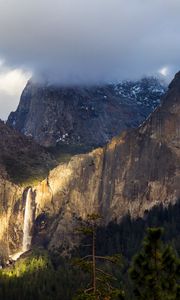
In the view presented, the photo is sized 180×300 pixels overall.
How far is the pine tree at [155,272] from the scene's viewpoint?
102 ft

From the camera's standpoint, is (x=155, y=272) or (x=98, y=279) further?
(x=155, y=272)

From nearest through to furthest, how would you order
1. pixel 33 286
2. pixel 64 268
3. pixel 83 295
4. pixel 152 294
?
pixel 83 295 < pixel 152 294 < pixel 33 286 < pixel 64 268

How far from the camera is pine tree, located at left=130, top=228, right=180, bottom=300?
3094 centimetres

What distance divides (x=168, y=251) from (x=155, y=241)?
1042 millimetres

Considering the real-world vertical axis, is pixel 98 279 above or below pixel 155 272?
below

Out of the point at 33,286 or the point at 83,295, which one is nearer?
the point at 83,295

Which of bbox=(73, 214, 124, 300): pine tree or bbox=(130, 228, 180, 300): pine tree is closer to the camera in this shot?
bbox=(73, 214, 124, 300): pine tree

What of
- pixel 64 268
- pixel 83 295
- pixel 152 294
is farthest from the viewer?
pixel 64 268

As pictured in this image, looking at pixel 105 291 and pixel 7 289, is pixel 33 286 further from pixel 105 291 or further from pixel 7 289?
pixel 105 291

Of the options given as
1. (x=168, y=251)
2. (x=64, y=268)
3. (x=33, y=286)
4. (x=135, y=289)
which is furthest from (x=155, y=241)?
(x=64, y=268)

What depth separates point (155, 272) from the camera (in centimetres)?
3125

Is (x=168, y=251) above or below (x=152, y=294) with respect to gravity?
above

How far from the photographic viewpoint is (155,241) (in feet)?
101

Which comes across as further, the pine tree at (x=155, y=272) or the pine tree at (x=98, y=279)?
the pine tree at (x=155, y=272)
